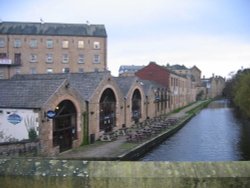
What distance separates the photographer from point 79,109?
2111 centimetres

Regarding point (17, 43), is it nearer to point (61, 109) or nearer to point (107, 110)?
point (107, 110)

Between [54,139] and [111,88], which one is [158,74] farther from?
[54,139]

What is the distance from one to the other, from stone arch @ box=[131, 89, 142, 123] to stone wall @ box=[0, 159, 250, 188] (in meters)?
31.3

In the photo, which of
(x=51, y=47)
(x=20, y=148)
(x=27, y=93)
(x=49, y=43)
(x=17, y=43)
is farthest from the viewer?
(x=51, y=47)

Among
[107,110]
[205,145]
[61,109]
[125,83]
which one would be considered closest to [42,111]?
[61,109]

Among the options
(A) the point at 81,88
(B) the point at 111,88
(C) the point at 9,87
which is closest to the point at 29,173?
(C) the point at 9,87

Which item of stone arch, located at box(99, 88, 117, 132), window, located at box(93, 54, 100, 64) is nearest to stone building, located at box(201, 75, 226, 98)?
window, located at box(93, 54, 100, 64)

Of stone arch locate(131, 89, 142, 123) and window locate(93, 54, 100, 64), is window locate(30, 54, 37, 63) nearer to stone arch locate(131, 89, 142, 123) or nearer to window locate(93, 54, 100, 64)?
window locate(93, 54, 100, 64)

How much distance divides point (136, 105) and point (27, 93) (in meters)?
19.7

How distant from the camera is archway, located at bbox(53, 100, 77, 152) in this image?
19016 mm

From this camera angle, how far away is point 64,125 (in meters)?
20.1

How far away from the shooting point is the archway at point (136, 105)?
35875 mm

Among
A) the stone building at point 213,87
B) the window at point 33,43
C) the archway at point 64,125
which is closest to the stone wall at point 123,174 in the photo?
the archway at point 64,125

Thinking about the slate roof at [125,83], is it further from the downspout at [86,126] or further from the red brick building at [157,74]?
the red brick building at [157,74]
